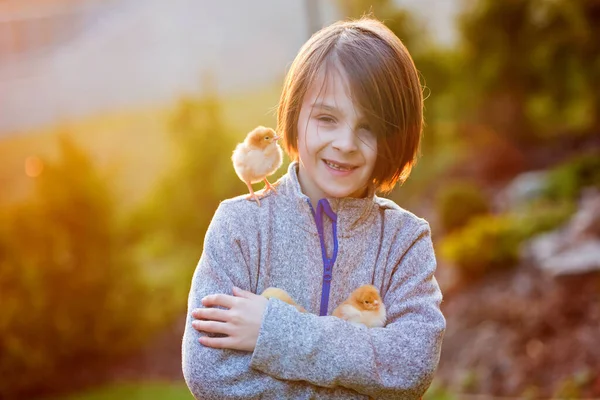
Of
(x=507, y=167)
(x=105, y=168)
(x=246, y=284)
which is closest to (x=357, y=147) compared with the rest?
(x=246, y=284)

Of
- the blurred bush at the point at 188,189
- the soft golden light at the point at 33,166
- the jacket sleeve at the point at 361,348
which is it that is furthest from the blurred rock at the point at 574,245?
the jacket sleeve at the point at 361,348

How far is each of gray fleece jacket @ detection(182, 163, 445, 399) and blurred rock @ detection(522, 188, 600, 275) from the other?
385 cm

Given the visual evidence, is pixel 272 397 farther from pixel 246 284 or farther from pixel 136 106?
pixel 136 106

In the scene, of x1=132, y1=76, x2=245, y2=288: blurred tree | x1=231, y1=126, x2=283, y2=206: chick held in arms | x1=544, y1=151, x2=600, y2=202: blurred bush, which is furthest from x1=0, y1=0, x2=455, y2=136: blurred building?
x1=231, y1=126, x2=283, y2=206: chick held in arms

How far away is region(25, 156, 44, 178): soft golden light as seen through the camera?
5328 mm

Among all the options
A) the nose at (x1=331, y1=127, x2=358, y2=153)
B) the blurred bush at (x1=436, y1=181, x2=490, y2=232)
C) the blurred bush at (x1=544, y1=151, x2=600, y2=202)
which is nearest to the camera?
the nose at (x1=331, y1=127, x2=358, y2=153)

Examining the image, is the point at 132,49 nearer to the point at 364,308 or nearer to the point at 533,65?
the point at 533,65

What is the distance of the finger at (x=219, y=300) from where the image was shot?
1728 millimetres

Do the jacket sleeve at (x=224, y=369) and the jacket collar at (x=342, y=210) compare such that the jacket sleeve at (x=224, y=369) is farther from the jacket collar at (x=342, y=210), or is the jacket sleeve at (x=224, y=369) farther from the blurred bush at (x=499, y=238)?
the blurred bush at (x=499, y=238)

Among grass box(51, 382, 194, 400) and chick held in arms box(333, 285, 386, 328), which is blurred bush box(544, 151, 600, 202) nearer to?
grass box(51, 382, 194, 400)

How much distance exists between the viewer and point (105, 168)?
5.46 metres

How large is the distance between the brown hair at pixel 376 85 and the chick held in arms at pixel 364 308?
0.98ft

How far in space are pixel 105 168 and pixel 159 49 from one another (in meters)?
1.02

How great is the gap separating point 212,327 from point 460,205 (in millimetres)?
4694
